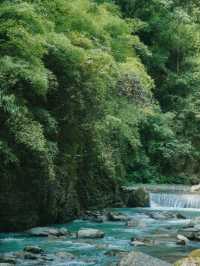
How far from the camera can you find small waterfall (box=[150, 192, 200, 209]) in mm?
21822

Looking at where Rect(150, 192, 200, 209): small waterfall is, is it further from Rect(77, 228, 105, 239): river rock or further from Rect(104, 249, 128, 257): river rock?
Rect(104, 249, 128, 257): river rock

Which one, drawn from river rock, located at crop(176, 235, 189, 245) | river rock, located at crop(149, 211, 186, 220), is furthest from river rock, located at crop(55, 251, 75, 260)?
river rock, located at crop(149, 211, 186, 220)

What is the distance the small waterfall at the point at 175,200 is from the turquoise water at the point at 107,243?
5023 mm

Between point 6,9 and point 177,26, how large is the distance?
69.9 ft

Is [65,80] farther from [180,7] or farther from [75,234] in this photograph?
[180,7]

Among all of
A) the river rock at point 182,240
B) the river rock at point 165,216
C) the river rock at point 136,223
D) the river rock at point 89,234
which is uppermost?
the river rock at point 182,240

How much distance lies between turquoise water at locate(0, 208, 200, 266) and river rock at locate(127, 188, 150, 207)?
4878 millimetres

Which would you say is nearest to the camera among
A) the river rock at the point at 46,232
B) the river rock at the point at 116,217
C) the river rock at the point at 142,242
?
the river rock at the point at 142,242

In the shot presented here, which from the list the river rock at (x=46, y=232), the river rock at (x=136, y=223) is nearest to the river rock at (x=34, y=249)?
the river rock at (x=46, y=232)

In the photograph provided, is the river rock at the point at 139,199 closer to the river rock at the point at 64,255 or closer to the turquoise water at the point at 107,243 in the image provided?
the turquoise water at the point at 107,243

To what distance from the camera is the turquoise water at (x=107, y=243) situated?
1165 centimetres

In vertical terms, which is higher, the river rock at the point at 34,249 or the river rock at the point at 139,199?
the river rock at the point at 34,249

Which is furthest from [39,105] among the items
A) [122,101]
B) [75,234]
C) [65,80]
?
[122,101]

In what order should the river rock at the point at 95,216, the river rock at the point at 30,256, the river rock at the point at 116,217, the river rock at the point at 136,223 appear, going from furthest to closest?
the river rock at the point at 116,217 → the river rock at the point at 95,216 → the river rock at the point at 136,223 → the river rock at the point at 30,256
